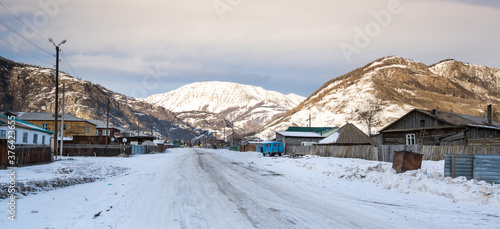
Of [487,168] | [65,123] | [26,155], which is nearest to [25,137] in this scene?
[26,155]

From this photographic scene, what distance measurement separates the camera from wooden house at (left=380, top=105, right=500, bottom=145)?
134 ft

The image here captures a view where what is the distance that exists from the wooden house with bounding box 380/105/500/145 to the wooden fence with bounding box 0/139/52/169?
45.7 meters

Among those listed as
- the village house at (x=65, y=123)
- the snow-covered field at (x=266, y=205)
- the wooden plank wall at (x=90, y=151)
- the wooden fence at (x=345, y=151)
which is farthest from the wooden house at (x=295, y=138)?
the snow-covered field at (x=266, y=205)

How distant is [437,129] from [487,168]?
33741 mm

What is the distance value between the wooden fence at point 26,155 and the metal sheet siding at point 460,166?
26160 millimetres

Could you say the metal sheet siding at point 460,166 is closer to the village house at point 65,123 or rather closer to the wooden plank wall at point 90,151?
the wooden plank wall at point 90,151

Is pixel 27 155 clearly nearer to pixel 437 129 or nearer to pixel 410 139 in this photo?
pixel 437 129

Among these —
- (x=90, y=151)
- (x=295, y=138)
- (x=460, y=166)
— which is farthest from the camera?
(x=295, y=138)

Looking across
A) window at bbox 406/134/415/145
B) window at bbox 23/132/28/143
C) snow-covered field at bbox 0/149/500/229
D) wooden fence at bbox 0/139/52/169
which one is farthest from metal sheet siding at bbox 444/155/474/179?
window at bbox 23/132/28/143

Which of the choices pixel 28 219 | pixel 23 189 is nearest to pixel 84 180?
pixel 23 189

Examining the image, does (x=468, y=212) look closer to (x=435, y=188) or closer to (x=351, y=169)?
(x=435, y=188)

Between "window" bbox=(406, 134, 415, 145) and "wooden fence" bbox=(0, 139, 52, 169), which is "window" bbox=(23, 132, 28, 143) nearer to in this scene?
"wooden fence" bbox=(0, 139, 52, 169)

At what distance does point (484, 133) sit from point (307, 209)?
40730mm

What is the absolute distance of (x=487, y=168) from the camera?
14.8 m
